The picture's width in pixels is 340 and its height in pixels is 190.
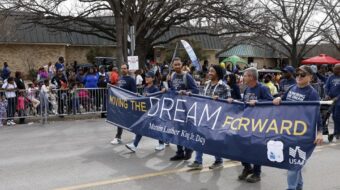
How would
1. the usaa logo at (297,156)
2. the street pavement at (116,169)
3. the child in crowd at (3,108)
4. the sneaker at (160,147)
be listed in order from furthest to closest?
the child in crowd at (3,108), the sneaker at (160,147), the street pavement at (116,169), the usaa logo at (297,156)

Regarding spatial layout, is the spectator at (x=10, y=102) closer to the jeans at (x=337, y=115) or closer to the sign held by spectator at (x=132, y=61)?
the sign held by spectator at (x=132, y=61)

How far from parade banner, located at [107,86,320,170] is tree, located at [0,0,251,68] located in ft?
36.5

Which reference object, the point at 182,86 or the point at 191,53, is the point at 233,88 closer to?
the point at 182,86

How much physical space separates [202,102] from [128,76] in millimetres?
3018

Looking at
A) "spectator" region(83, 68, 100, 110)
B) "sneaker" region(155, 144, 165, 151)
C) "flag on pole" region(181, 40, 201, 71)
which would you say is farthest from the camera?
"spectator" region(83, 68, 100, 110)

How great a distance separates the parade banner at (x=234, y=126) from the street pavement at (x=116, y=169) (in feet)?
1.83

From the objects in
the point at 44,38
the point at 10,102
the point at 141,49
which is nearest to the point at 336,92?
the point at 10,102

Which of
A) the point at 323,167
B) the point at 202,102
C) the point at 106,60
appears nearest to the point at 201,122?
the point at 202,102

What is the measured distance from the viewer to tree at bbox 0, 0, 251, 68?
19328mm

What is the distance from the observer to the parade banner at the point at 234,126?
5.49 metres

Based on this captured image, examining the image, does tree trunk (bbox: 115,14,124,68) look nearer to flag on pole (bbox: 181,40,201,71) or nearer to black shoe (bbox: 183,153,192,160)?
flag on pole (bbox: 181,40,201,71)

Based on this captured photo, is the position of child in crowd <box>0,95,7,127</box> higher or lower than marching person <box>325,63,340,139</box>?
lower

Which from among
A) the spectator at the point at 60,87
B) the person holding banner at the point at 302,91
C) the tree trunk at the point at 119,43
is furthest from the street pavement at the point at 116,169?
the tree trunk at the point at 119,43

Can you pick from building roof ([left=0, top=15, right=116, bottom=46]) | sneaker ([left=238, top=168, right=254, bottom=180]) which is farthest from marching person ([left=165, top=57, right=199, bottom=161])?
building roof ([left=0, top=15, right=116, bottom=46])
